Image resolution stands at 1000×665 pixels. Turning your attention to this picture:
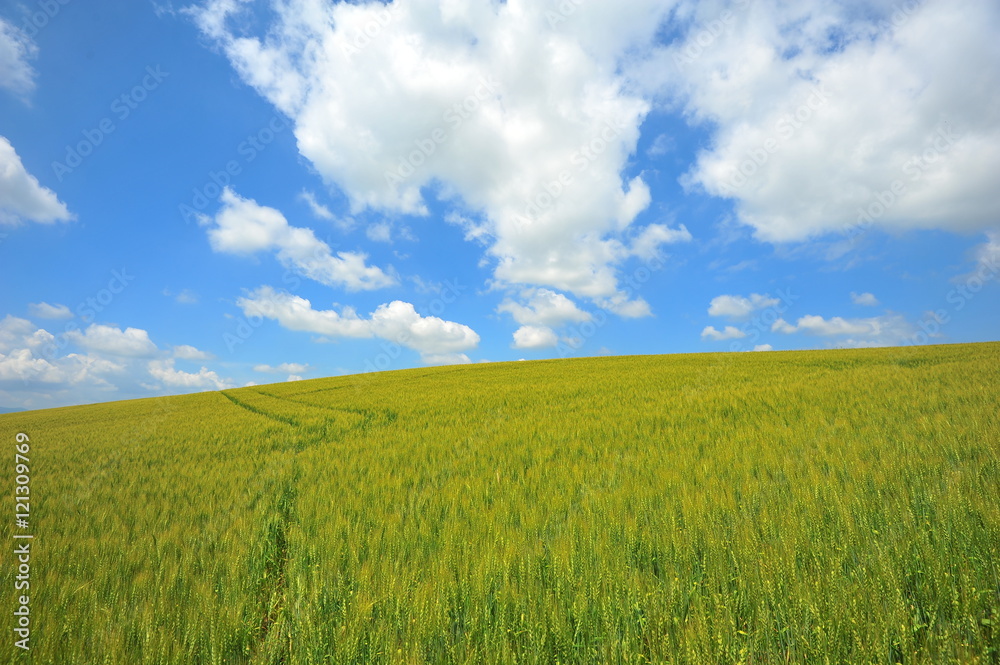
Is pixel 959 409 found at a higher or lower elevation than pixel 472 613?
higher

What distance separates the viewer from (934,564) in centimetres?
258

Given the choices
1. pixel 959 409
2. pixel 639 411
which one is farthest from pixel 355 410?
pixel 959 409

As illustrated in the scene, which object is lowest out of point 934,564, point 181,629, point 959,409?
point 181,629

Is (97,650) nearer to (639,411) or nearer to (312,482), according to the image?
(312,482)

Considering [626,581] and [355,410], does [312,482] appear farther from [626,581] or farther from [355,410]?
[355,410]

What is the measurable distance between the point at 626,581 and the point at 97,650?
347 centimetres

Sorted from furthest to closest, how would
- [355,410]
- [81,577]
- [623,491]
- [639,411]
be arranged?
1. [355,410]
2. [639,411]
3. [623,491]
4. [81,577]

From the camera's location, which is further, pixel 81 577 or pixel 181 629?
pixel 81 577

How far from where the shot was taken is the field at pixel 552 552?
226 cm

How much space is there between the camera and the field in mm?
2264

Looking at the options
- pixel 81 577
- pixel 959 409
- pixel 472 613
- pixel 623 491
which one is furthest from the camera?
pixel 959 409

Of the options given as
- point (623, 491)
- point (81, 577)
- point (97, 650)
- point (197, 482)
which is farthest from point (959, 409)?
point (197, 482)

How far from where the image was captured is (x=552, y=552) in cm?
306

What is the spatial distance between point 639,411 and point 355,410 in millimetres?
10144
